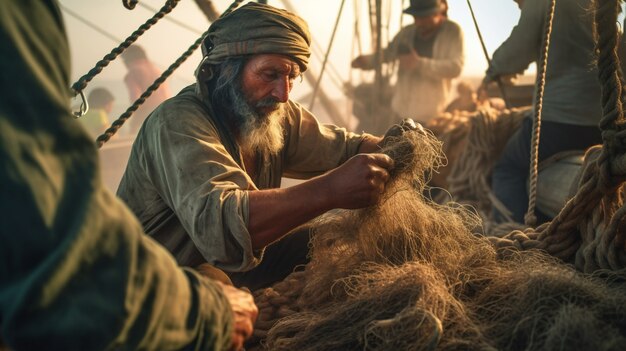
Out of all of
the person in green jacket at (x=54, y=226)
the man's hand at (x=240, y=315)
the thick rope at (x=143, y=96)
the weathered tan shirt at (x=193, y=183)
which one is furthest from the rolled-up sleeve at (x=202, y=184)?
the person in green jacket at (x=54, y=226)

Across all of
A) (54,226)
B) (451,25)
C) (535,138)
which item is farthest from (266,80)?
(451,25)

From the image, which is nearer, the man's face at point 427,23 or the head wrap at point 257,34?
the head wrap at point 257,34

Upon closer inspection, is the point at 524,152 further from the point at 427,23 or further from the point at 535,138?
the point at 427,23

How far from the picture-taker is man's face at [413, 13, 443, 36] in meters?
5.87

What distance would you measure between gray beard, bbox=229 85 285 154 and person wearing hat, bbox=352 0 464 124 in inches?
145

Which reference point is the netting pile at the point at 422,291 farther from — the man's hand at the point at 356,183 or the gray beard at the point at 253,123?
the gray beard at the point at 253,123

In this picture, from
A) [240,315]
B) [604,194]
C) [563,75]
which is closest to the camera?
[240,315]

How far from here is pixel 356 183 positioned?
1.85 metres

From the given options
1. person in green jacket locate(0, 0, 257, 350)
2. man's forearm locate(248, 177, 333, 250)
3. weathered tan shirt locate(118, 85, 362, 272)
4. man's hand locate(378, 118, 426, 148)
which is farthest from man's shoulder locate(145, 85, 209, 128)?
person in green jacket locate(0, 0, 257, 350)

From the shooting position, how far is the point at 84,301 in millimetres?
802

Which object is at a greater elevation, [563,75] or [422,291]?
[563,75]

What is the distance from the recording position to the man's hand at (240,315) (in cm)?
115

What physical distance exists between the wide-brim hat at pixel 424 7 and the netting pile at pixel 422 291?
402 cm

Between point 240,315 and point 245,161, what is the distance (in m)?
1.19
